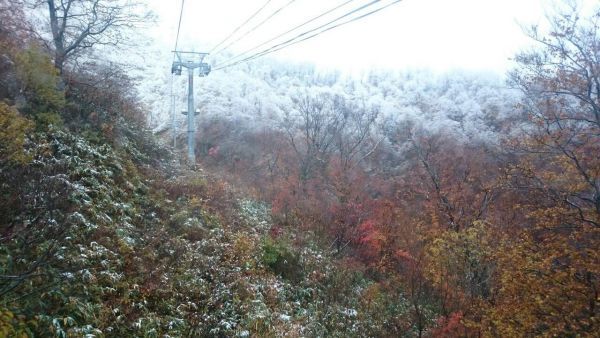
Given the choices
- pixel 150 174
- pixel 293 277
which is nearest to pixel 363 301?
pixel 293 277

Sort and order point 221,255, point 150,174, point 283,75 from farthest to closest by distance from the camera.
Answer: point 283,75 < point 150,174 < point 221,255

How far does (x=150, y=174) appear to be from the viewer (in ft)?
47.1

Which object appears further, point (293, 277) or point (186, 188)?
point (186, 188)

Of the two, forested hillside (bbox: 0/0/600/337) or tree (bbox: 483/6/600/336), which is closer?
forested hillside (bbox: 0/0/600/337)

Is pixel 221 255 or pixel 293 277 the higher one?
pixel 221 255

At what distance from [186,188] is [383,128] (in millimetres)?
28737

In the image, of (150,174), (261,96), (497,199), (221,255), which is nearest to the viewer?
(221,255)

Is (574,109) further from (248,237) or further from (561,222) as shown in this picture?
(248,237)

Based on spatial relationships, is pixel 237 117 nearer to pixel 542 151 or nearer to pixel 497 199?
pixel 497 199

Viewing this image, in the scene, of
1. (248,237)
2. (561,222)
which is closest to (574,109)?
(561,222)

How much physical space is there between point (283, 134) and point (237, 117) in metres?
4.33

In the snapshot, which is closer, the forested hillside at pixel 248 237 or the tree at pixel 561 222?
the forested hillside at pixel 248 237

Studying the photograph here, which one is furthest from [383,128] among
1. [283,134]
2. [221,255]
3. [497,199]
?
[221,255]

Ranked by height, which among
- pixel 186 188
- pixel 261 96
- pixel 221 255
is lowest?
pixel 221 255
